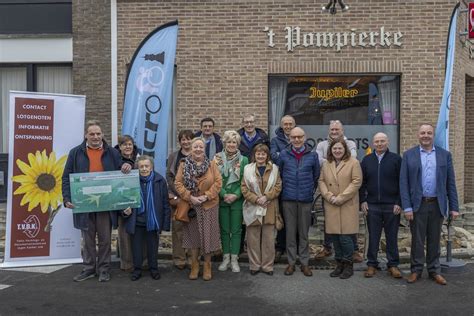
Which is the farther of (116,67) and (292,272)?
Result: (116,67)

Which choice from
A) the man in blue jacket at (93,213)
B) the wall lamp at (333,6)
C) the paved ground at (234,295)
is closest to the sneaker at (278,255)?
the paved ground at (234,295)

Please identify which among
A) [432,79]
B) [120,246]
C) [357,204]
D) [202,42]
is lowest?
[120,246]

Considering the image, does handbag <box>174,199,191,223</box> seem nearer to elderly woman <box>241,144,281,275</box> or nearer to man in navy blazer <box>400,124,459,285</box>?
elderly woman <box>241,144,281,275</box>

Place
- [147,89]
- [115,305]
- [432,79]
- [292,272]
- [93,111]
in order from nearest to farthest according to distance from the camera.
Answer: [115,305] → [292,272] → [147,89] → [432,79] → [93,111]

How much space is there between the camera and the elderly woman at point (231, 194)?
665 centimetres

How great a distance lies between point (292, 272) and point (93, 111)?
5.54 metres

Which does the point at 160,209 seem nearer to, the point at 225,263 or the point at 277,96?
the point at 225,263

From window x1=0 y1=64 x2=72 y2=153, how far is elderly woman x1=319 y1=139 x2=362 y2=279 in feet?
21.3

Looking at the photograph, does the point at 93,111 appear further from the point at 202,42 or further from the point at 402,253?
the point at 402,253

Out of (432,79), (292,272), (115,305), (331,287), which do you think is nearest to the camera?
(115,305)

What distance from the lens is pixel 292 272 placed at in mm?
6672

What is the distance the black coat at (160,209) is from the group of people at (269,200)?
1 centimetres

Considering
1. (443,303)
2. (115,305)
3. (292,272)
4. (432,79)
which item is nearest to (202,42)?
(432,79)

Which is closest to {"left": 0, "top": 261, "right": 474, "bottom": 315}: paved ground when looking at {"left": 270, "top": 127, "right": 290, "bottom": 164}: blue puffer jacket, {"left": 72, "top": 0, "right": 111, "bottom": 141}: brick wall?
{"left": 270, "top": 127, "right": 290, "bottom": 164}: blue puffer jacket
